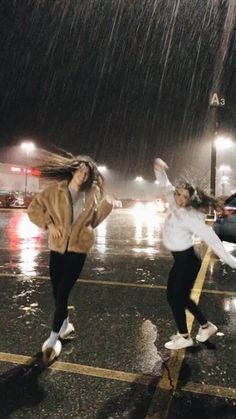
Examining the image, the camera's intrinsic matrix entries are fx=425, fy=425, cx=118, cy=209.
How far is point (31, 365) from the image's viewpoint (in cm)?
373

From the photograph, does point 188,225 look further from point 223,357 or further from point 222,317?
point 222,317

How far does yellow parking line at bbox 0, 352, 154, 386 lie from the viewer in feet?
11.4

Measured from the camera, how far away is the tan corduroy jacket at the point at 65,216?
161 inches

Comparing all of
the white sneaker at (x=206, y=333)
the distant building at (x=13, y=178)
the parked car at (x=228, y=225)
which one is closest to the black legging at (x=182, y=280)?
the white sneaker at (x=206, y=333)

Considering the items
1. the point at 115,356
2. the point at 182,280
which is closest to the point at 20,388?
the point at 115,356

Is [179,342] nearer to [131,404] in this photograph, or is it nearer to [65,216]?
[131,404]

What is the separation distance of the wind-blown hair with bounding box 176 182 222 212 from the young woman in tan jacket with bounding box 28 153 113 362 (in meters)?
0.86

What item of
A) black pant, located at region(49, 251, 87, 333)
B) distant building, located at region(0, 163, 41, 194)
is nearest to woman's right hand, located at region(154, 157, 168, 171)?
black pant, located at region(49, 251, 87, 333)

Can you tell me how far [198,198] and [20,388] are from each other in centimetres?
234

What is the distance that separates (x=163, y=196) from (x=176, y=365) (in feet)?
5.63

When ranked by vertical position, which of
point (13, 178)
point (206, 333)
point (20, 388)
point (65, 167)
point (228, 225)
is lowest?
point (20, 388)

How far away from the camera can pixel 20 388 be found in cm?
329

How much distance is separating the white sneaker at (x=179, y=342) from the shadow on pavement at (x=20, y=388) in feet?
4.19

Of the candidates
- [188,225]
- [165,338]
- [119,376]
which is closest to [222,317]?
[165,338]
